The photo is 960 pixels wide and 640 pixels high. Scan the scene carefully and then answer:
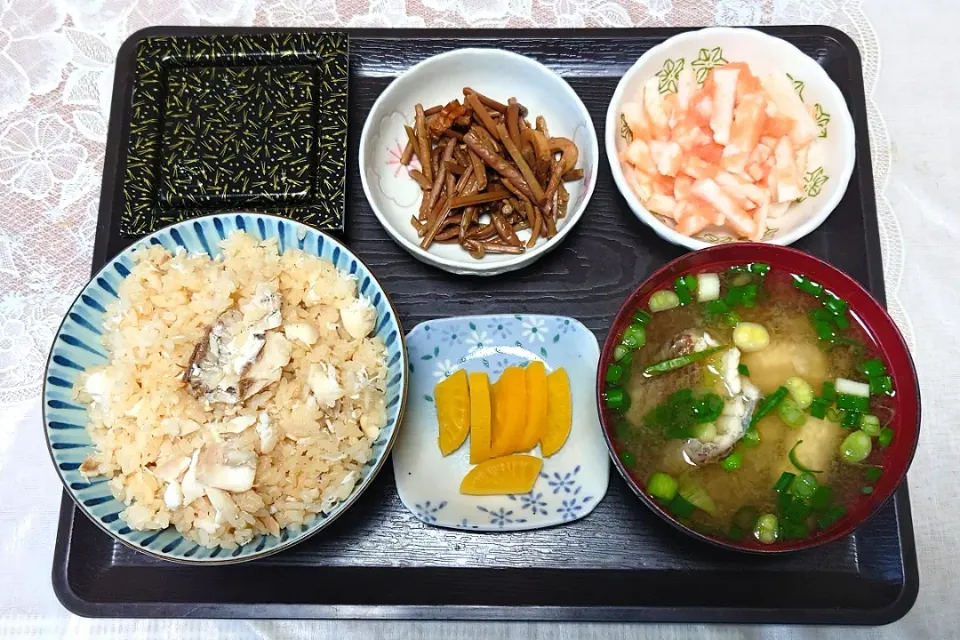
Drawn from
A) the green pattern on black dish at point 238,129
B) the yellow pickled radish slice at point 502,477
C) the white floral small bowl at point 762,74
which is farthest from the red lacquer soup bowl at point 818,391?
the green pattern on black dish at point 238,129

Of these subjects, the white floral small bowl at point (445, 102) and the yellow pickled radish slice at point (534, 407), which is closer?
the yellow pickled radish slice at point (534, 407)

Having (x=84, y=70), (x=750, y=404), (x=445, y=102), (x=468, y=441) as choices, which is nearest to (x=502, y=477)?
(x=468, y=441)

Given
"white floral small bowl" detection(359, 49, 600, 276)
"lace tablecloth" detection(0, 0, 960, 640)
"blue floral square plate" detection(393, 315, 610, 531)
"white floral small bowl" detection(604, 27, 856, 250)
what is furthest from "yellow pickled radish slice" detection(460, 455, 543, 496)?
"white floral small bowl" detection(604, 27, 856, 250)

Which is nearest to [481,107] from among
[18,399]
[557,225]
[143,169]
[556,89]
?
[556,89]

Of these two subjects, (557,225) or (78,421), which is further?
(557,225)

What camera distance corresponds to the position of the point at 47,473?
6.98 feet

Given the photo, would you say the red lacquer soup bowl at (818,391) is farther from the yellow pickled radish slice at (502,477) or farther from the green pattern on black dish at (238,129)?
the green pattern on black dish at (238,129)

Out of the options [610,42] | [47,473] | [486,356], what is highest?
[610,42]

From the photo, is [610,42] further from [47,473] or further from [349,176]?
[47,473]

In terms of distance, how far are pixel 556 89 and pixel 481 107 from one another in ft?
0.85

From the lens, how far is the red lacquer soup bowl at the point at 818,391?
1.64 metres

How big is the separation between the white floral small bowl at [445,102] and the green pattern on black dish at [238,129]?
0.13 m

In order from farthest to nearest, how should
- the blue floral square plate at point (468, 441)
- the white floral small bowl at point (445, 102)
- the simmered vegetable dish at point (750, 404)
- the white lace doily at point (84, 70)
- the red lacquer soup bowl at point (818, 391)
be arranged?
1. the white lace doily at point (84, 70)
2. the white floral small bowl at point (445, 102)
3. the blue floral square plate at point (468, 441)
4. the simmered vegetable dish at point (750, 404)
5. the red lacquer soup bowl at point (818, 391)

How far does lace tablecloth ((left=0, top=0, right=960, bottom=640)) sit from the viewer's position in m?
2.00
